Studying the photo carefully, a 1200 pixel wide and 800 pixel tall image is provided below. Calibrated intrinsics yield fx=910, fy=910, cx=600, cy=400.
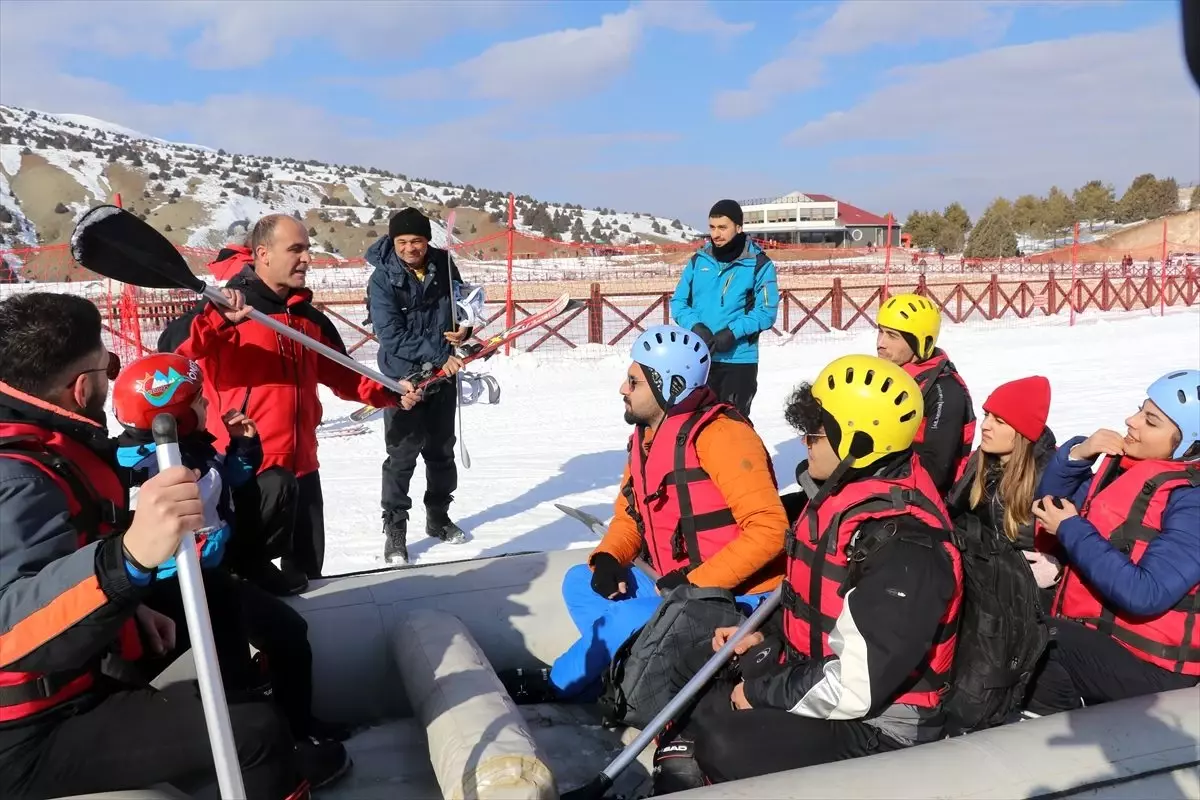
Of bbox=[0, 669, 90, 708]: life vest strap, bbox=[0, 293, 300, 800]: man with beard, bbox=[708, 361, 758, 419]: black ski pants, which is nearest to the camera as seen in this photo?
bbox=[0, 293, 300, 800]: man with beard

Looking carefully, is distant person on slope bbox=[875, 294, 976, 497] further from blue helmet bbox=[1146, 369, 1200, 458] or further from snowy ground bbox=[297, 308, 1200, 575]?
snowy ground bbox=[297, 308, 1200, 575]

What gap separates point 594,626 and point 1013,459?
1655 millimetres

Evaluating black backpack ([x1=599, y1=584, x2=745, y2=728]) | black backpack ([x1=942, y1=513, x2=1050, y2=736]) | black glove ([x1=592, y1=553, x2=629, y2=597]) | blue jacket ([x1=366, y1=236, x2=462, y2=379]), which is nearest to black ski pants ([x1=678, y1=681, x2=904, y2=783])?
black backpack ([x1=942, y1=513, x2=1050, y2=736])

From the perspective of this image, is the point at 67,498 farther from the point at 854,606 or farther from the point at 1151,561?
the point at 1151,561

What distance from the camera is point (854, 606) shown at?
211cm

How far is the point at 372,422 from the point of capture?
30.8 ft

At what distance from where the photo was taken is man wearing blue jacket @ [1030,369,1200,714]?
95.2 inches

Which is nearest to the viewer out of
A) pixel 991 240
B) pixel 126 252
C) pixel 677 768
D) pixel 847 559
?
pixel 847 559

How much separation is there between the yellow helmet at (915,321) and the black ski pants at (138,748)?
296 centimetres

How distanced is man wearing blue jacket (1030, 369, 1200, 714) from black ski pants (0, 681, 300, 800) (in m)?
2.14

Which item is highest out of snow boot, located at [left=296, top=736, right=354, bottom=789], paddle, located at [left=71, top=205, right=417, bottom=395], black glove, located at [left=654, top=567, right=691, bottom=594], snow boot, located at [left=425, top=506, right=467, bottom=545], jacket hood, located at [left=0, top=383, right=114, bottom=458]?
paddle, located at [left=71, top=205, right=417, bottom=395]

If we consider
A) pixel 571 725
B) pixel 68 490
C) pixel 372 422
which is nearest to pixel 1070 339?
pixel 372 422

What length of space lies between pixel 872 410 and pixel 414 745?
1801 millimetres

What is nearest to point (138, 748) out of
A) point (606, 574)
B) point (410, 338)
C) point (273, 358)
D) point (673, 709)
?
point (673, 709)
